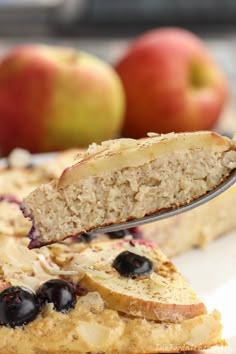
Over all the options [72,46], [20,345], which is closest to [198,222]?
[20,345]

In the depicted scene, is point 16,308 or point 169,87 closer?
point 16,308

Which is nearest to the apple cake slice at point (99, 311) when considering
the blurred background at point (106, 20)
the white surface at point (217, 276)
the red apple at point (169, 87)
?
the white surface at point (217, 276)

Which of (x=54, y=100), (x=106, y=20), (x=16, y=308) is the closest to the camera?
(x=16, y=308)

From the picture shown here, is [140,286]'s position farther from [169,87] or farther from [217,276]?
[169,87]

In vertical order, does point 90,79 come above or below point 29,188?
above

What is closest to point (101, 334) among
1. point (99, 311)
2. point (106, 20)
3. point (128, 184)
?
point (99, 311)

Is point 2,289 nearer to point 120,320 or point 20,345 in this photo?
point 20,345
